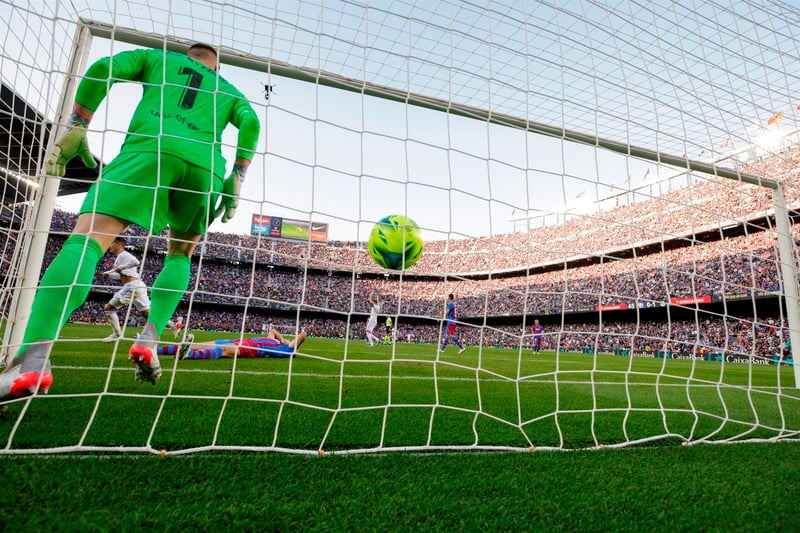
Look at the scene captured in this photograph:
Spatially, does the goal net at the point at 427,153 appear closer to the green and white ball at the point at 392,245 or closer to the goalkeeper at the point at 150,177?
the goalkeeper at the point at 150,177

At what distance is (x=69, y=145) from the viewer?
2.11m

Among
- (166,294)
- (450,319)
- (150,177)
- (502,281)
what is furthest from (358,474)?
(502,281)

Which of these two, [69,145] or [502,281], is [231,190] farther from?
[502,281]

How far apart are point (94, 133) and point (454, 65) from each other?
2251 mm

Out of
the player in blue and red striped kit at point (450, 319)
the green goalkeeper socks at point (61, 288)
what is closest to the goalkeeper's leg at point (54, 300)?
the green goalkeeper socks at point (61, 288)

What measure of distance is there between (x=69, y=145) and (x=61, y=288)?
30.2 inches

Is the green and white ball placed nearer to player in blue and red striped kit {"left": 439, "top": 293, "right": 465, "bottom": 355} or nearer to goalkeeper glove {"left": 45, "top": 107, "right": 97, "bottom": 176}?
player in blue and red striped kit {"left": 439, "top": 293, "right": 465, "bottom": 355}

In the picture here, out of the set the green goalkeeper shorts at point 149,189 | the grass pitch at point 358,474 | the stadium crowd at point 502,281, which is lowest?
the grass pitch at point 358,474

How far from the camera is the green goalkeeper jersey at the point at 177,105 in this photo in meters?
2.13

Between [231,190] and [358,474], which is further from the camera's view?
[231,190]

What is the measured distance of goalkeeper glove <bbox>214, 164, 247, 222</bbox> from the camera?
8.18 ft

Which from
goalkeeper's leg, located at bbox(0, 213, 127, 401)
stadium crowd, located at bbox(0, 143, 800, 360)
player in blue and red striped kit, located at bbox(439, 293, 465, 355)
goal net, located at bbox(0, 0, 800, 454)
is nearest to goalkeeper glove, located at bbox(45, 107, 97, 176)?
goal net, located at bbox(0, 0, 800, 454)

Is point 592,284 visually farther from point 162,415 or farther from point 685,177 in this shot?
point 162,415

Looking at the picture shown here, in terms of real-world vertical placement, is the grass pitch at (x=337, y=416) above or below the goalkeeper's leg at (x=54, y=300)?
below
